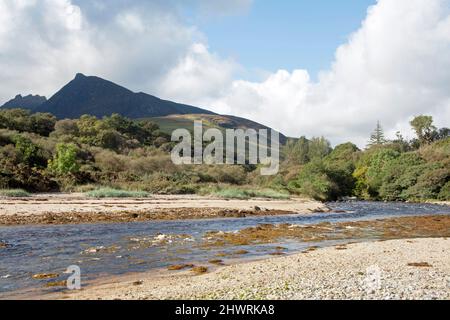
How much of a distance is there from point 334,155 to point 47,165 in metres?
83.6

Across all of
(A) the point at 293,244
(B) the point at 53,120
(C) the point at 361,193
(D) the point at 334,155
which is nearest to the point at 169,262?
(A) the point at 293,244

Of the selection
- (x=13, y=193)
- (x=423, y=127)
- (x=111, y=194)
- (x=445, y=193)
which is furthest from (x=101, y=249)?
(x=423, y=127)

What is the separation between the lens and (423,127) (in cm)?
11400

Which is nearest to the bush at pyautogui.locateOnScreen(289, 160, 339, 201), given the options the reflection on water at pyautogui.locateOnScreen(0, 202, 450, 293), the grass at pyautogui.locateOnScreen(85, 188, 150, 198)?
the grass at pyautogui.locateOnScreen(85, 188, 150, 198)

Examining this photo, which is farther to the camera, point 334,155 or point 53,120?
point 334,155

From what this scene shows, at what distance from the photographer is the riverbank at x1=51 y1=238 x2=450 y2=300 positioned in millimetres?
9500

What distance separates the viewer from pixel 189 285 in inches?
434

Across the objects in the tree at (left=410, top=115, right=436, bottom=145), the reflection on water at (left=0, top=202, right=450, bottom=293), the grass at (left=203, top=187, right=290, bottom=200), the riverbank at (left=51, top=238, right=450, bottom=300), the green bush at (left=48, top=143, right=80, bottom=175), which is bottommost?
the reflection on water at (left=0, top=202, right=450, bottom=293)

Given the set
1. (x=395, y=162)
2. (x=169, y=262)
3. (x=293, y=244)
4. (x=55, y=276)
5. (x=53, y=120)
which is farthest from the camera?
(x=53, y=120)

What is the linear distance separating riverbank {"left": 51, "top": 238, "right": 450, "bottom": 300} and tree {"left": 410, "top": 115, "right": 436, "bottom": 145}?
351 feet

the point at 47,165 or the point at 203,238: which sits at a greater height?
the point at 47,165

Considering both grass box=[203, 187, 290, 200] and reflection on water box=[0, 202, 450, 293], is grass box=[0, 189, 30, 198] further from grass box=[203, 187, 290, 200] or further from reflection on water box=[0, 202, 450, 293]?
grass box=[203, 187, 290, 200]

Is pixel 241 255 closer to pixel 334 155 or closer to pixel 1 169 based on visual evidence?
pixel 1 169

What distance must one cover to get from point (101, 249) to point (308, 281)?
32.7ft
